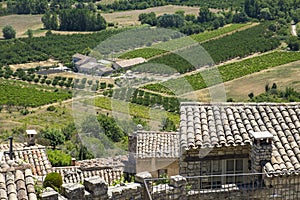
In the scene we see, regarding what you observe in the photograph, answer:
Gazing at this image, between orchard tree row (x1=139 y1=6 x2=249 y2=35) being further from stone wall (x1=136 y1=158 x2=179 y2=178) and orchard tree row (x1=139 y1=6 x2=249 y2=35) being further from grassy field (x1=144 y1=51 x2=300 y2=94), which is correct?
stone wall (x1=136 y1=158 x2=179 y2=178)

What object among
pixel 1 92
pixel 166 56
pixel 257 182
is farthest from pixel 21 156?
pixel 166 56

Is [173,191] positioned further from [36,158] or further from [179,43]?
[179,43]

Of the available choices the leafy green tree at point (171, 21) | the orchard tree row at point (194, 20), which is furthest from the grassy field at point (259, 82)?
the leafy green tree at point (171, 21)

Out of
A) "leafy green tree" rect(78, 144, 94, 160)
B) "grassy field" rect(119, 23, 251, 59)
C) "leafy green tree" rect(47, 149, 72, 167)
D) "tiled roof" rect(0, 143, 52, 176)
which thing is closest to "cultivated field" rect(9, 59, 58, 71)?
"grassy field" rect(119, 23, 251, 59)

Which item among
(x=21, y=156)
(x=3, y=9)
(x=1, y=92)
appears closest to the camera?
(x=21, y=156)

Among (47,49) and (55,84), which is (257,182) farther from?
(47,49)
